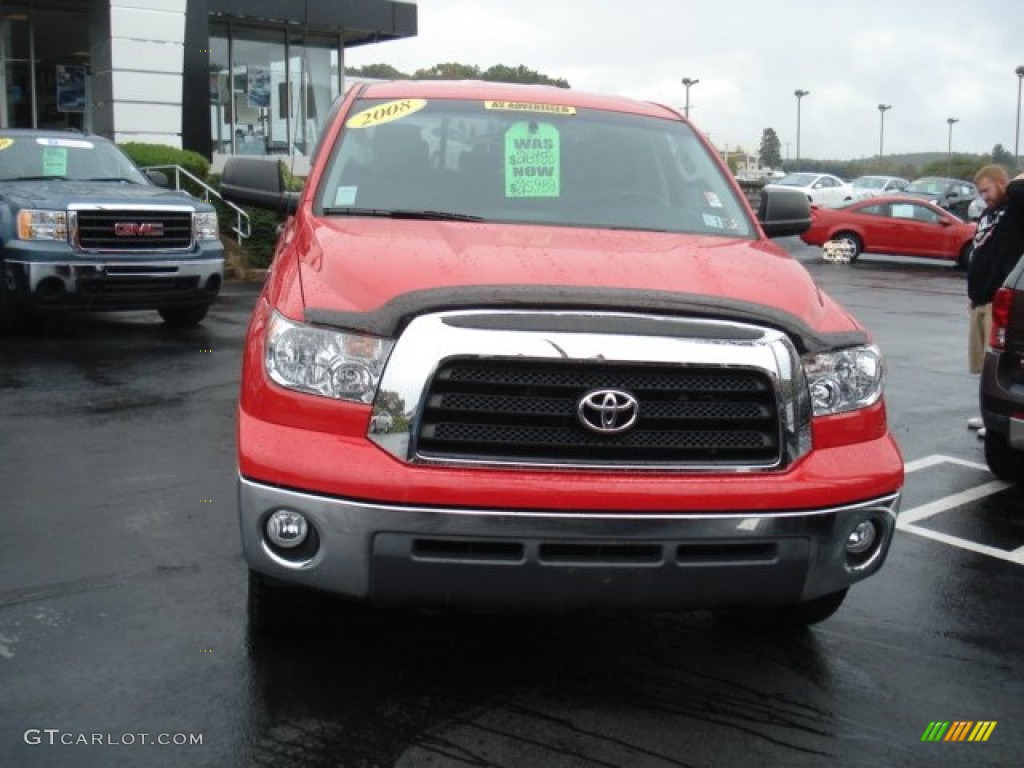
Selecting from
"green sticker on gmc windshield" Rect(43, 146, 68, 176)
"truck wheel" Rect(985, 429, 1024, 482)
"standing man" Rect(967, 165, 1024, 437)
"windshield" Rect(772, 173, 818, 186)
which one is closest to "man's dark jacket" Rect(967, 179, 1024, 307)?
"standing man" Rect(967, 165, 1024, 437)

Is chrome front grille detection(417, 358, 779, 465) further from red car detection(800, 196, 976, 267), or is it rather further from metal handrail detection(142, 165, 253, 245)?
red car detection(800, 196, 976, 267)

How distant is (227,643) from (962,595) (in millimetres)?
2924

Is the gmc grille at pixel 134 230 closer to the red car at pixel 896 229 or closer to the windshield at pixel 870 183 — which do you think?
the red car at pixel 896 229

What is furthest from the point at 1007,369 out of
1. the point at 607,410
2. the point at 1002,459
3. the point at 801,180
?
the point at 801,180

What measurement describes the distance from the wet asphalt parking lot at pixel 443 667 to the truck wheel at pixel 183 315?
584 centimetres

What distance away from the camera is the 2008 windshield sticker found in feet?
16.6

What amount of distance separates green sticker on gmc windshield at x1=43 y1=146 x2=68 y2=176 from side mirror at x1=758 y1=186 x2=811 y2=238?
26.2ft

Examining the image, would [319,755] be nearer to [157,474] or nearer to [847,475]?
[847,475]

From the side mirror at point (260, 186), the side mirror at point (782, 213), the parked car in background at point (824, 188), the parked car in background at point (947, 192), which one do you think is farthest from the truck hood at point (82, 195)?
the parked car in background at point (824, 188)

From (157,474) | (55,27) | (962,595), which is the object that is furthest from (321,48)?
(962,595)

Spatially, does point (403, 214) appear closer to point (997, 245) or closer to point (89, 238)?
point (997, 245)

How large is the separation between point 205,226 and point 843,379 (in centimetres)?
859

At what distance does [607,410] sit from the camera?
10.9ft

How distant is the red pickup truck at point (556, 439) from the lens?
3238mm
